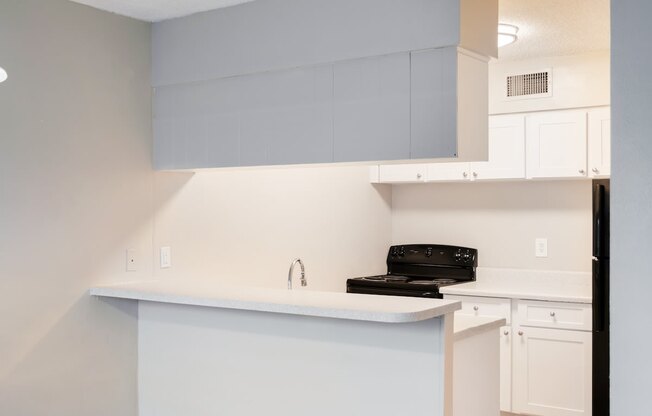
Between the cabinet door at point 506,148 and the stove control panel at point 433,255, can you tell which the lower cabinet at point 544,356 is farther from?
the cabinet door at point 506,148

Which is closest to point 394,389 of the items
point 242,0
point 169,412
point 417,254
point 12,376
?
point 169,412

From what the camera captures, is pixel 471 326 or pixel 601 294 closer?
pixel 471 326

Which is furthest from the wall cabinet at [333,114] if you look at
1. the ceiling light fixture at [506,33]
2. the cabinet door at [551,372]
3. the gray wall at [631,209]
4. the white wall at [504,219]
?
the white wall at [504,219]

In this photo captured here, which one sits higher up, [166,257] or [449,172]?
[449,172]

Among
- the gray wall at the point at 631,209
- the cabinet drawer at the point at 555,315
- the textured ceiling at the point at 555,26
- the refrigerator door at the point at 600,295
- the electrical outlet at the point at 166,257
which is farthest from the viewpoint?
the cabinet drawer at the point at 555,315

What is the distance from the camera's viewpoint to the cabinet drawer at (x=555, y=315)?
4406 mm

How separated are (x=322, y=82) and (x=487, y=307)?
2.34m

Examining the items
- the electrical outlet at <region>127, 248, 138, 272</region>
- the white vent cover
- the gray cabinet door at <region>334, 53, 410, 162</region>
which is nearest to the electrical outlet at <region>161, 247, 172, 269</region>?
the electrical outlet at <region>127, 248, 138, 272</region>

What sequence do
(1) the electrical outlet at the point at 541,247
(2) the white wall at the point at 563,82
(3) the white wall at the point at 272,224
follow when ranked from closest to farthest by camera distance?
1. (3) the white wall at the point at 272,224
2. (2) the white wall at the point at 563,82
3. (1) the electrical outlet at the point at 541,247

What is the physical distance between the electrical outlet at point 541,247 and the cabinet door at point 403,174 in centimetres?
94

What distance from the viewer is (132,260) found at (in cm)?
349

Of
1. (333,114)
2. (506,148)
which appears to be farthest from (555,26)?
(333,114)

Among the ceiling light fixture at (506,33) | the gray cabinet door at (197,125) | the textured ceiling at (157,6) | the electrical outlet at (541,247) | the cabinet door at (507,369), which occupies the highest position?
the ceiling light fixture at (506,33)

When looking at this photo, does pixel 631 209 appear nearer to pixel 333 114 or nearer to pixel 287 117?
pixel 333 114
